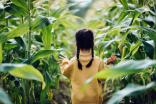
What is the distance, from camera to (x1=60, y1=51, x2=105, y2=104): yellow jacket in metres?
2.81

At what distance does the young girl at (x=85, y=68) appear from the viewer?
2768 mm

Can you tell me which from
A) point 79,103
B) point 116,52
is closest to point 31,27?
point 79,103

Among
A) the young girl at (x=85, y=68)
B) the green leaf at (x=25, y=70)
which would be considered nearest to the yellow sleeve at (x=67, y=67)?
the young girl at (x=85, y=68)

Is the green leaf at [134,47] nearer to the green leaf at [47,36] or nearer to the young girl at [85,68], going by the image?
the young girl at [85,68]

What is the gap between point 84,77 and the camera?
2.82 meters

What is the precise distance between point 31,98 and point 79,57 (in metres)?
0.67

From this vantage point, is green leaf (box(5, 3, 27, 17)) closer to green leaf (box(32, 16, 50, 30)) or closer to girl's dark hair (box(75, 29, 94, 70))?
green leaf (box(32, 16, 50, 30))

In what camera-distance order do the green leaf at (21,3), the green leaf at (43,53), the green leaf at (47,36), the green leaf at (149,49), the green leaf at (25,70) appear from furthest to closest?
the green leaf at (47,36), the green leaf at (21,3), the green leaf at (43,53), the green leaf at (149,49), the green leaf at (25,70)

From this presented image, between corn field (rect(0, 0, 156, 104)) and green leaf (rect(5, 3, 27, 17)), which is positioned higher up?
green leaf (rect(5, 3, 27, 17))

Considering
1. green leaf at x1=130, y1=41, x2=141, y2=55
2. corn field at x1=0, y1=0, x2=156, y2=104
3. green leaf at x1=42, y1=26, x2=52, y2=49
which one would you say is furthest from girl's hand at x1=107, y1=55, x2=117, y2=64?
green leaf at x1=42, y1=26, x2=52, y2=49

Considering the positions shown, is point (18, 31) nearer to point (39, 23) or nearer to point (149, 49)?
point (39, 23)

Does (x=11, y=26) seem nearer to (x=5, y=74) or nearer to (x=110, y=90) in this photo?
(x=5, y=74)

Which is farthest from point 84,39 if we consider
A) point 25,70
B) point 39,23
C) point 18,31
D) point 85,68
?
point 25,70

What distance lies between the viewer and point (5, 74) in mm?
3033
